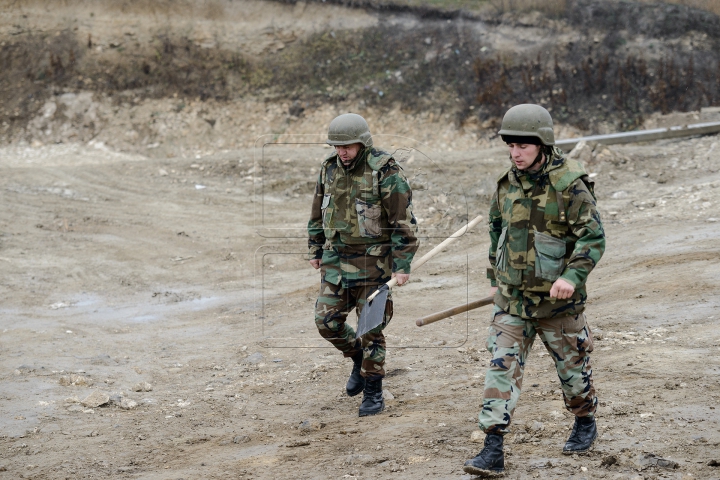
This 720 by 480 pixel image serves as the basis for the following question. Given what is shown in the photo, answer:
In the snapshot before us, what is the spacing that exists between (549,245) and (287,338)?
14.6ft

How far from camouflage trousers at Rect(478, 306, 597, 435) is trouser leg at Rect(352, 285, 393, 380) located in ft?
4.15

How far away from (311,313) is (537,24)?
1369 cm

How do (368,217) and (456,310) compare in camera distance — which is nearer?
(456,310)

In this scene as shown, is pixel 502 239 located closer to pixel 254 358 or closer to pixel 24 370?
pixel 254 358

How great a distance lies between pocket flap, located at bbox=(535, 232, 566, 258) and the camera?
4.25m

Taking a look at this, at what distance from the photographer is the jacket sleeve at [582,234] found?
4.11 metres

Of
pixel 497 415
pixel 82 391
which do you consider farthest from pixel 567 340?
pixel 82 391

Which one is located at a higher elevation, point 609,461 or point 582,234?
point 582,234

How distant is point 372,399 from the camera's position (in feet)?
18.6

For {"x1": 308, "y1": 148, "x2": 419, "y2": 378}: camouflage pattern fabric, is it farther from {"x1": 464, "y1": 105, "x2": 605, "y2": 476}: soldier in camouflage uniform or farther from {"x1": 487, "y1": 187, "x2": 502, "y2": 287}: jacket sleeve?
{"x1": 464, "y1": 105, "x2": 605, "y2": 476}: soldier in camouflage uniform

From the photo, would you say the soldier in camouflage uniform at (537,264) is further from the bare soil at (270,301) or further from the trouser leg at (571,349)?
the bare soil at (270,301)

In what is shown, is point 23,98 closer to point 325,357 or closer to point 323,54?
point 323,54

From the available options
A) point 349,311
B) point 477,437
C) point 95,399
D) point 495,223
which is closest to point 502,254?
point 495,223

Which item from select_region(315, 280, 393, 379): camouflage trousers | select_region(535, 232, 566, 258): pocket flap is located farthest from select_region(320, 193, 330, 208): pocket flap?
select_region(535, 232, 566, 258): pocket flap
